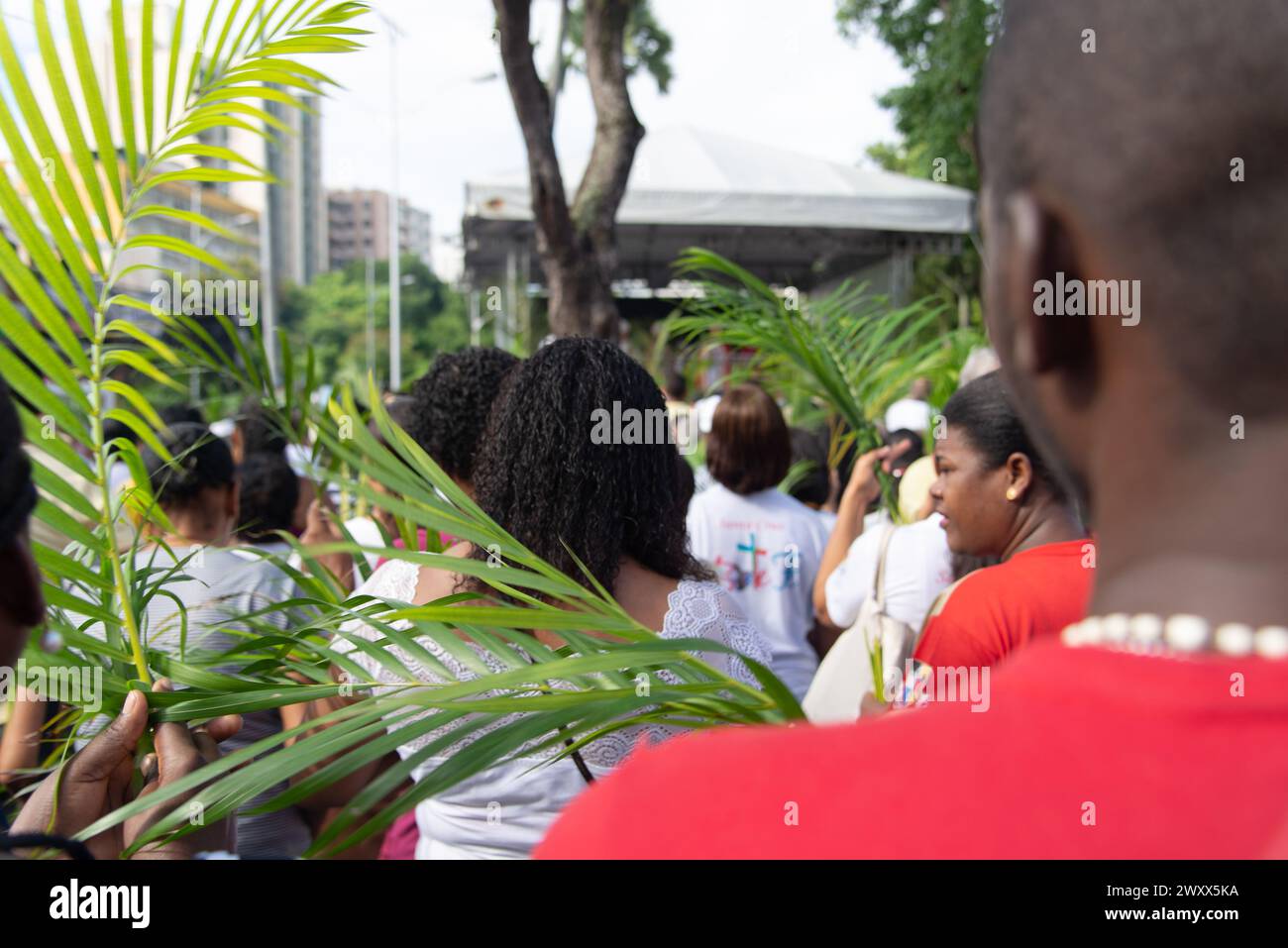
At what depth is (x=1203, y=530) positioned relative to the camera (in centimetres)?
65

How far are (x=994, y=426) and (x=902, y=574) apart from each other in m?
0.62

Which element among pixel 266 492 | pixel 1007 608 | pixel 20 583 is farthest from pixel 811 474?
pixel 20 583

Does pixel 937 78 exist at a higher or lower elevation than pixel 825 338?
higher

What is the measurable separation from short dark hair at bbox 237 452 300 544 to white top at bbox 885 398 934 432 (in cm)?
285

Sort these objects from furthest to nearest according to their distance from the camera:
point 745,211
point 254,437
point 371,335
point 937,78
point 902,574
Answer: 1. point 371,335
2. point 937,78
3. point 745,211
4. point 254,437
5. point 902,574

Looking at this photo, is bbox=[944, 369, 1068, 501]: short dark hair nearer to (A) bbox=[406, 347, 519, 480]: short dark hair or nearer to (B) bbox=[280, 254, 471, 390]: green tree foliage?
(A) bbox=[406, 347, 519, 480]: short dark hair

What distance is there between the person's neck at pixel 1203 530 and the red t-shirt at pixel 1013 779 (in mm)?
37

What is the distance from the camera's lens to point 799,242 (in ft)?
38.8

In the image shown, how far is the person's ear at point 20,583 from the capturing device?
101 centimetres

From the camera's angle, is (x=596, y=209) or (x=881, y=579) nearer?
(x=881, y=579)

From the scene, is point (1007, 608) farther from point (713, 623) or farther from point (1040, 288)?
point (1040, 288)

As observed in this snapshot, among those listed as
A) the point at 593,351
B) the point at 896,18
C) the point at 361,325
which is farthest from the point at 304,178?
the point at 593,351

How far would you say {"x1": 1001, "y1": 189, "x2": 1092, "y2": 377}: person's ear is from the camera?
69cm

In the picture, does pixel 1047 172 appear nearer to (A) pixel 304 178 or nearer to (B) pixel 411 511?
(B) pixel 411 511
